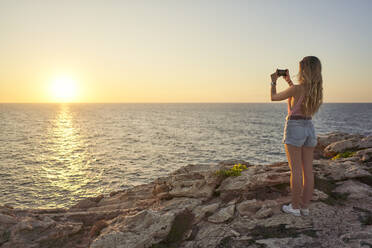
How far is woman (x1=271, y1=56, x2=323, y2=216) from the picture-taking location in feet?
18.9

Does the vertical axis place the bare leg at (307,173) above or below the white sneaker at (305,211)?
above

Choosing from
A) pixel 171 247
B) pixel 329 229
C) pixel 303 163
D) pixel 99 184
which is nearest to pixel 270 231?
pixel 329 229

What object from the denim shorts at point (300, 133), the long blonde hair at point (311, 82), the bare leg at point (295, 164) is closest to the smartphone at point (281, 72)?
the long blonde hair at point (311, 82)

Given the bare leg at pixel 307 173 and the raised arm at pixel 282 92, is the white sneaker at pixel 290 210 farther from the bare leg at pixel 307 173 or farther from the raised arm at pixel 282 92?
the raised arm at pixel 282 92

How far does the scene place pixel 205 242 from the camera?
20.1ft

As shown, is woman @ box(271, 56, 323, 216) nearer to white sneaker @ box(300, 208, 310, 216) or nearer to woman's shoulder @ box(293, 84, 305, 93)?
woman's shoulder @ box(293, 84, 305, 93)

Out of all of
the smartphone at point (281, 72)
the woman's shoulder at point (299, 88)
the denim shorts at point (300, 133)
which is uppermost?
the smartphone at point (281, 72)

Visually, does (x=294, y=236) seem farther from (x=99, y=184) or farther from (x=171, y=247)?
(x=99, y=184)

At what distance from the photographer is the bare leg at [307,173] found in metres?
6.16

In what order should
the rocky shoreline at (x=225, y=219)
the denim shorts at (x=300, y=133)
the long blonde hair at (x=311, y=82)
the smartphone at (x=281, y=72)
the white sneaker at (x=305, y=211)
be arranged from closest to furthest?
1. the long blonde hair at (x=311, y=82)
2. the denim shorts at (x=300, y=133)
3. the rocky shoreline at (x=225, y=219)
4. the smartphone at (x=281, y=72)
5. the white sneaker at (x=305, y=211)

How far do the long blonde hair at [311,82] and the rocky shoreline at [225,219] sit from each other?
308 centimetres

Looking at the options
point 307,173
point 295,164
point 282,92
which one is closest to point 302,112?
point 282,92

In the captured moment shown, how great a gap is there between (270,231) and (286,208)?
40.9 inches

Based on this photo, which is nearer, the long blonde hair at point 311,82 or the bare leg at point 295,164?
the long blonde hair at point 311,82
